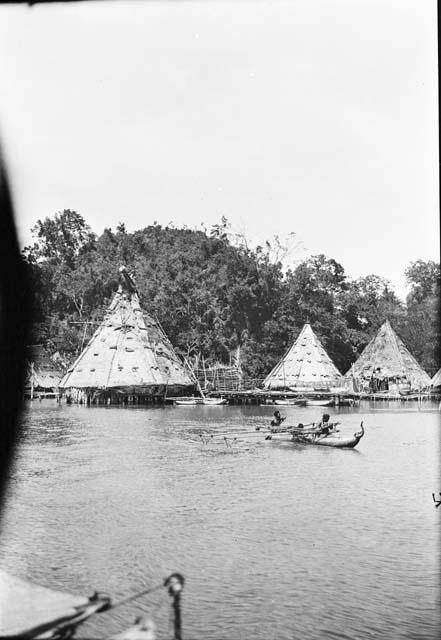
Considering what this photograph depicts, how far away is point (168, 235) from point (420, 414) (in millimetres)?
1523

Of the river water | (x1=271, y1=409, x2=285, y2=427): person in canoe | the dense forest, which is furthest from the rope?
(x1=271, y1=409, x2=285, y2=427): person in canoe

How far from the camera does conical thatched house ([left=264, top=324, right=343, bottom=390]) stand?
357cm

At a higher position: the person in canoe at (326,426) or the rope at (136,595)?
the person in canoe at (326,426)

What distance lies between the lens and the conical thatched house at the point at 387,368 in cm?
328

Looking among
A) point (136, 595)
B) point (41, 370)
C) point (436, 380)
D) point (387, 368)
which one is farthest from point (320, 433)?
point (136, 595)

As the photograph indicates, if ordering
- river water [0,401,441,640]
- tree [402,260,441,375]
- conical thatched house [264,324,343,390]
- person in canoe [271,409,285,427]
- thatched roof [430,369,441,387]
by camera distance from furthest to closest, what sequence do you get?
person in canoe [271,409,285,427] < conical thatched house [264,324,343,390] < thatched roof [430,369,441,387] < tree [402,260,441,375] < river water [0,401,441,640]

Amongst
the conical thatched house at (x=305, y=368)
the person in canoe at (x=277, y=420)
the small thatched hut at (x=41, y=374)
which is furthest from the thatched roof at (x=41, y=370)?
the person in canoe at (x=277, y=420)

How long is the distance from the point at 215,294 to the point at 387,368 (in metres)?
1.05

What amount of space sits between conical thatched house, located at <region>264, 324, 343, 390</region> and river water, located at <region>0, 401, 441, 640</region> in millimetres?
397

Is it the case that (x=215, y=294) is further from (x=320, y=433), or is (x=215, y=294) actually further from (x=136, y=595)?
(x=136, y=595)

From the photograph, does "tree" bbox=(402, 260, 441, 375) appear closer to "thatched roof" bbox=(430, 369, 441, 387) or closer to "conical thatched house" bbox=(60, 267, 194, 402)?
"thatched roof" bbox=(430, 369, 441, 387)

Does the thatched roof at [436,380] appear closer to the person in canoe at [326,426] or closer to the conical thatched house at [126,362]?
the person in canoe at [326,426]

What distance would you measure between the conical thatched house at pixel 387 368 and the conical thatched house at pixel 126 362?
3.38ft

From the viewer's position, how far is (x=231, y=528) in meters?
2.79
